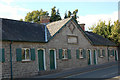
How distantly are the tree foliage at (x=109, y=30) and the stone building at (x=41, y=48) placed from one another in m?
11.0

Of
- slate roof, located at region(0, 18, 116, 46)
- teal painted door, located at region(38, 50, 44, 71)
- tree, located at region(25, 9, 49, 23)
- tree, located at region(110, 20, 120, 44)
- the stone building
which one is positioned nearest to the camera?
the stone building

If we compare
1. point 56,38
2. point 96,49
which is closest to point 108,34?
point 96,49

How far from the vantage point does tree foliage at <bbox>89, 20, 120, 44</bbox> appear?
34469 mm

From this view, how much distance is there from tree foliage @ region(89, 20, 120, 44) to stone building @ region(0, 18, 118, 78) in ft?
36.0

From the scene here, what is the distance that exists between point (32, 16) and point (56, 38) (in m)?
28.5

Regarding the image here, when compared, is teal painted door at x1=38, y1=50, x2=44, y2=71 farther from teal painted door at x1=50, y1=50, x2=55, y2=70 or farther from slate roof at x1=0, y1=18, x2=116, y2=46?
slate roof at x1=0, y1=18, x2=116, y2=46

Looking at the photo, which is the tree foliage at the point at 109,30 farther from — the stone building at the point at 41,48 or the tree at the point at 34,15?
the tree at the point at 34,15

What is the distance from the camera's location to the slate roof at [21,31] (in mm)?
15648

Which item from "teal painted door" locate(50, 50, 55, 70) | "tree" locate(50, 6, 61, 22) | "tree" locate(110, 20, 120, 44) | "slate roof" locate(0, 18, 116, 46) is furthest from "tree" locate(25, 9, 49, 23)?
"teal painted door" locate(50, 50, 55, 70)

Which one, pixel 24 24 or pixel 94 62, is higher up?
pixel 24 24

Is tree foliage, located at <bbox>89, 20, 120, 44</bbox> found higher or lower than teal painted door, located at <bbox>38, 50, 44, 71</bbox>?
higher

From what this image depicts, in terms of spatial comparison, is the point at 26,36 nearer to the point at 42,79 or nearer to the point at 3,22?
the point at 3,22

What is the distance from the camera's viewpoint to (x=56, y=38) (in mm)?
19516

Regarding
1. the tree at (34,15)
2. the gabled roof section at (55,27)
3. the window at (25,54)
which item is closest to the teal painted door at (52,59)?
the gabled roof section at (55,27)
